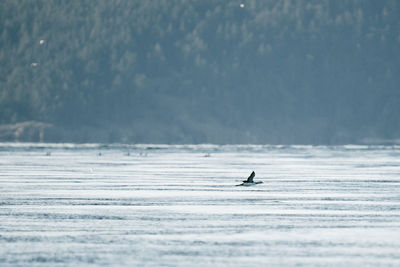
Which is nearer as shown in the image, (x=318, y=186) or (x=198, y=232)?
(x=198, y=232)

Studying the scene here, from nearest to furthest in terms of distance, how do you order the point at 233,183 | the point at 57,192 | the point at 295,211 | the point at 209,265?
1. the point at 209,265
2. the point at 295,211
3. the point at 57,192
4. the point at 233,183

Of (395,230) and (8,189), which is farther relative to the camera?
(8,189)

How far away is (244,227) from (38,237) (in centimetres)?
679

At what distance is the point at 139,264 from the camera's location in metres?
23.8

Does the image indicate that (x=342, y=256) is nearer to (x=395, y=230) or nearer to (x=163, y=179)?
(x=395, y=230)

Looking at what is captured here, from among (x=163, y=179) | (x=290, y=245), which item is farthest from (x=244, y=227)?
(x=163, y=179)

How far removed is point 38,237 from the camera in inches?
1138

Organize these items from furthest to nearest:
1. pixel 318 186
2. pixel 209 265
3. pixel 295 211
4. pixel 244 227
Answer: pixel 318 186, pixel 295 211, pixel 244 227, pixel 209 265

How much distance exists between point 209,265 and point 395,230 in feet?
30.2

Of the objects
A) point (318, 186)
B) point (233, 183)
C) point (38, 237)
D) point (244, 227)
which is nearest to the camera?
point (38, 237)

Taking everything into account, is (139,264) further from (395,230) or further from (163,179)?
(163,179)

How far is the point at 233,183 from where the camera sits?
6112cm

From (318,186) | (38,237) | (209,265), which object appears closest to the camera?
(209,265)

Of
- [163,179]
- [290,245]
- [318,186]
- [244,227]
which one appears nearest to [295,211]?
[244,227]
